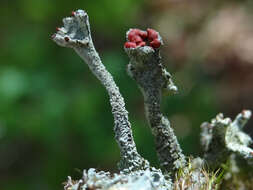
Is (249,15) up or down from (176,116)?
up

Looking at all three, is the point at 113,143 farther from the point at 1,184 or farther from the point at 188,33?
the point at 188,33

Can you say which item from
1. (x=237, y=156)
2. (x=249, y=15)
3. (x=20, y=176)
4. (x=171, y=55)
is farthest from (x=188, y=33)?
(x=237, y=156)

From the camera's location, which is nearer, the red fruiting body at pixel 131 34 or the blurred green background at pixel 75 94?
the red fruiting body at pixel 131 34

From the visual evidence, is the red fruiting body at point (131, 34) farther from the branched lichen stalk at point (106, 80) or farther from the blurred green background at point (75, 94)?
the blurred green background at point (75, 94)

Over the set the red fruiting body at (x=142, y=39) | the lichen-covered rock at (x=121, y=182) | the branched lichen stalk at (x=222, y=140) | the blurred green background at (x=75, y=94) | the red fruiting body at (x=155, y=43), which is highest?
the blurred green background at (x=75, y=94)

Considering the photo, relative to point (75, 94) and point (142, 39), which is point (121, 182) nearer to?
point (142, 39)

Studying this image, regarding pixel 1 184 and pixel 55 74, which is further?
pixel 1 184

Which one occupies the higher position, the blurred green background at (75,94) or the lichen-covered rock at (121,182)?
the blurred green background at (75,94)

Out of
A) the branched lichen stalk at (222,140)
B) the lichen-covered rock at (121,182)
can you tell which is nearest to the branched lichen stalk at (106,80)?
the lichen-covered rock at (121,182)
